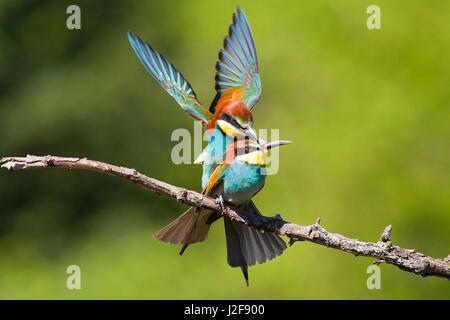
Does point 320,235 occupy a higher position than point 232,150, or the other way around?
point 232,150

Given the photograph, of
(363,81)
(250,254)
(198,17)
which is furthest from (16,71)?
(250,254)

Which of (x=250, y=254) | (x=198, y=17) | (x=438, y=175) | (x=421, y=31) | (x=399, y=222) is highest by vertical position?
(x=198, y=17)

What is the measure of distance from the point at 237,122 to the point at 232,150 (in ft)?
0.37

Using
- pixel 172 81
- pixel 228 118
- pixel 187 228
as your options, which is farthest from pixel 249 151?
pixel 172 81

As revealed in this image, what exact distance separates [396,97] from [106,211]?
1950mm

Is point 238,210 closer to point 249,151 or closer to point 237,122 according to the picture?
point 249,151

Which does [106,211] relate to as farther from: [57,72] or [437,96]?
[437,96]

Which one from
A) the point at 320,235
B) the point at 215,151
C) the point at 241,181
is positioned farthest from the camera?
the point at 215,151

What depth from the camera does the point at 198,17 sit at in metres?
4.14

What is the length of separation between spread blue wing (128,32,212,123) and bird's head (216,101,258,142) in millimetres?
212

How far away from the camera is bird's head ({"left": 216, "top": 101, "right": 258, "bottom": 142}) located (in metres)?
2.29

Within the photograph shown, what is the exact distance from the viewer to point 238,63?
9.02 ft

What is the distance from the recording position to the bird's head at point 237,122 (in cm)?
229

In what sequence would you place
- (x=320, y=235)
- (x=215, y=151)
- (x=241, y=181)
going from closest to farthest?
(x=320, y=235), (x=241, y=181), (x=215, y=151)
